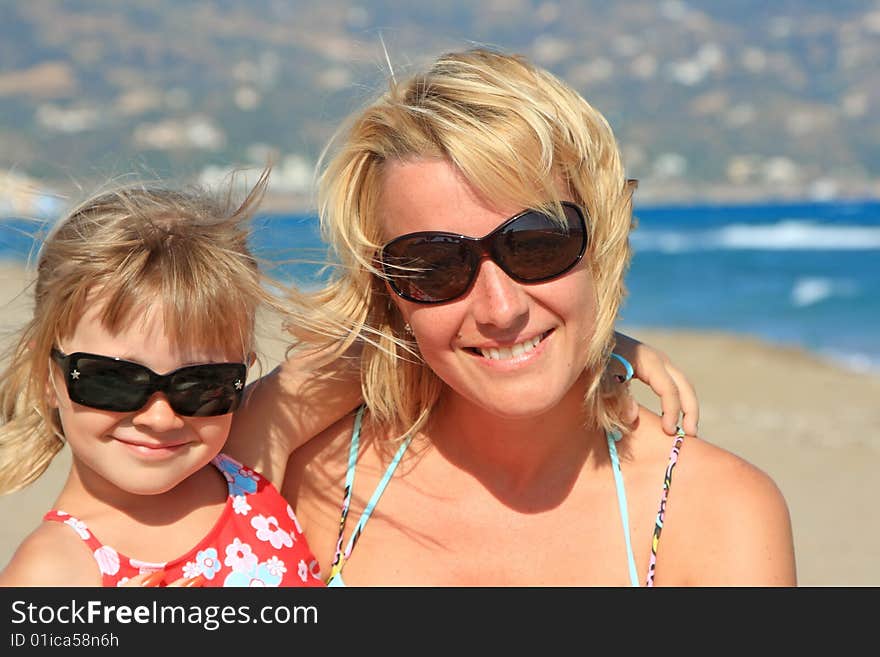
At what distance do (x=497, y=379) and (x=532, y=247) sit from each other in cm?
34

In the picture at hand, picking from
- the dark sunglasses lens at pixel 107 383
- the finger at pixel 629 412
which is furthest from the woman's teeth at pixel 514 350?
the dark sunglasses lens at pixel 107 383

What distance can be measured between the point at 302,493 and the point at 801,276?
87.4 feet

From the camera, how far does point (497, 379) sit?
8.36 feet

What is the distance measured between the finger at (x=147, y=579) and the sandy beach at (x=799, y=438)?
705mm

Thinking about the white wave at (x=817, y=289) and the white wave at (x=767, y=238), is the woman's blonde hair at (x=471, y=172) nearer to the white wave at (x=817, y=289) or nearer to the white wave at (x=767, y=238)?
the white wave at (x=817, y=289)

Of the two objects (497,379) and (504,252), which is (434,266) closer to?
(504,252)

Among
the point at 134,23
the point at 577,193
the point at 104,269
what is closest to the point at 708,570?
the point at 577,193

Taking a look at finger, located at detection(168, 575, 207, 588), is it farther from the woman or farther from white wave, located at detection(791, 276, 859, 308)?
white wave, located at detection(791, 276, 859, 308)

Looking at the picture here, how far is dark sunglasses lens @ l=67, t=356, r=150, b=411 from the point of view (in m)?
2.31

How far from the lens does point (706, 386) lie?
41.5 ft

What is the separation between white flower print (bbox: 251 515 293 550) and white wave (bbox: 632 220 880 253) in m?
33.4

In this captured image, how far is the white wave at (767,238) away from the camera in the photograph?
35.7 m

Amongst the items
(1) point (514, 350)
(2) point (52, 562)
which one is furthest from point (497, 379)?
(2) point (52, 562)

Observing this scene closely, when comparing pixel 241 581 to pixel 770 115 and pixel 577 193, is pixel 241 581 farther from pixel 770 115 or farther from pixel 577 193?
pixel 770 115
